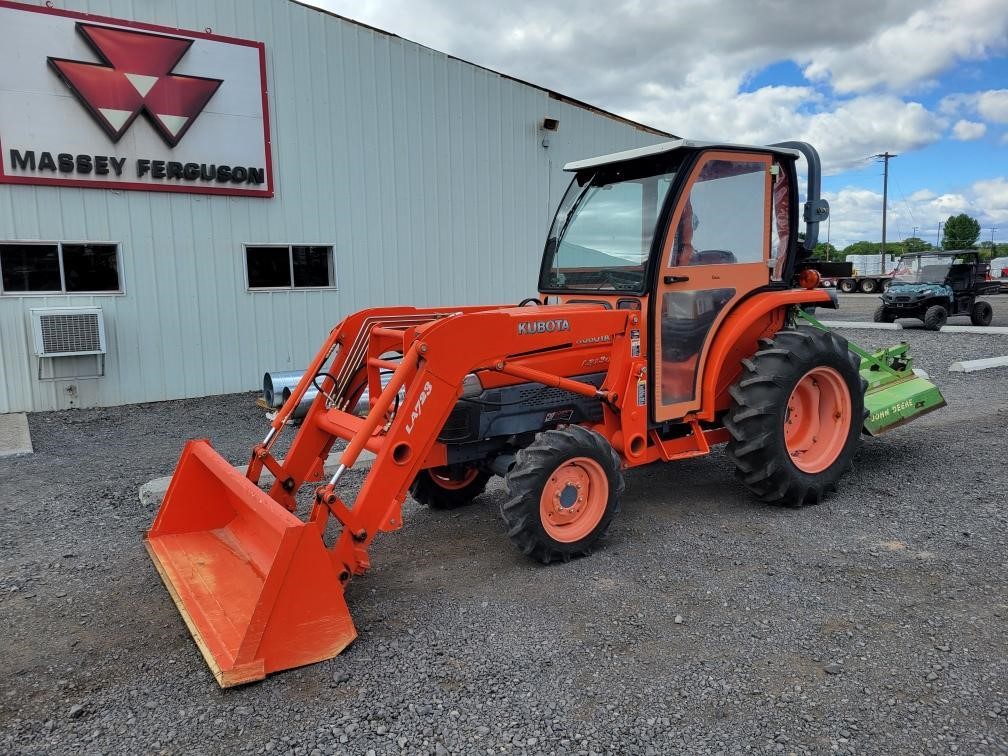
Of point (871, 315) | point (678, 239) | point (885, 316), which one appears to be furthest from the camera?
point (871, 315)

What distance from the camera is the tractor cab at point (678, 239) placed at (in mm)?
4402

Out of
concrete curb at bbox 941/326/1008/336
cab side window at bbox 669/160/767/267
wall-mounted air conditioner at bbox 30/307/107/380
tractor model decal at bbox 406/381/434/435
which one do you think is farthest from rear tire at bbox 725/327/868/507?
concrete curb at bbox 941/326/1008/336

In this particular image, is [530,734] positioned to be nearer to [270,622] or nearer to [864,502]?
[270,622]

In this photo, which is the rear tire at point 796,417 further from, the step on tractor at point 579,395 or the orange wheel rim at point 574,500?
the orange wheel rim at point 574,500

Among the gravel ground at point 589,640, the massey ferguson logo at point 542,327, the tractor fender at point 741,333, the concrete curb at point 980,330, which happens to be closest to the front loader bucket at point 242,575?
the gravel ground at point 589,640

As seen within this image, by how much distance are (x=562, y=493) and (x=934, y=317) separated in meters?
14.7

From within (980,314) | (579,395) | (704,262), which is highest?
(704,262)

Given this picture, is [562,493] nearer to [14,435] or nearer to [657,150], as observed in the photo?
[657,150]

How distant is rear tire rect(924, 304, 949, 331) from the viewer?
50.9ft

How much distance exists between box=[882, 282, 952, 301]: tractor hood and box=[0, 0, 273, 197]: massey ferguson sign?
14.1 m

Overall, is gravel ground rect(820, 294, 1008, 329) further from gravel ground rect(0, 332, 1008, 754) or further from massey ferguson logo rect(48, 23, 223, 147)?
massey ferguson logo rect(48, 23, 223, 147)

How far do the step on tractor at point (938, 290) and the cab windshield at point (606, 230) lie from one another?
1364cm

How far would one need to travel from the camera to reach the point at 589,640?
3.24 m

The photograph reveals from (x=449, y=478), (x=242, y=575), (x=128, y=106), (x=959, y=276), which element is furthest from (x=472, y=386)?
(x=959, y=276)
